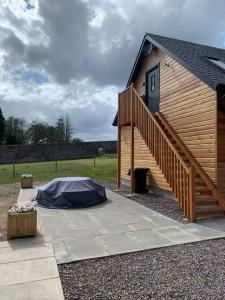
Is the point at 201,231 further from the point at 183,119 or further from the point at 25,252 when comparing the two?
the point at 183,119

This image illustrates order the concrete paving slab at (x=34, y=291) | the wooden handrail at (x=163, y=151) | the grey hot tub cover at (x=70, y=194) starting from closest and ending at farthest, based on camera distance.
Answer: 1. the concrete paving slab at (x=34, y=291)
2. the wooden handrail at (x=163, y=151)
3. the grey hot tub cover at (x=70, y=194)

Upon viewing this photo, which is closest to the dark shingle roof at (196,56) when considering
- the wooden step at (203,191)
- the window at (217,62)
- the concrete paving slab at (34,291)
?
the window at (217,62)

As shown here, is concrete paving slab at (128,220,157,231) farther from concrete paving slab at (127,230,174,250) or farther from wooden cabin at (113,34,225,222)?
wooden cabin at (113,34,225,222)

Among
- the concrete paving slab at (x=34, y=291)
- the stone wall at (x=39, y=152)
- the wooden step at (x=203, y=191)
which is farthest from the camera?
the stone wall at (x=39, y=152)

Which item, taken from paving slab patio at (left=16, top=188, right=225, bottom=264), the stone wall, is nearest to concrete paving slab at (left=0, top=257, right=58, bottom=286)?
paving slab patio at (left=16, top=188, right=225, bottom=264)

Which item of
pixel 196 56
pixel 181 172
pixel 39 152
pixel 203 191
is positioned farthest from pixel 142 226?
pixel 39 152

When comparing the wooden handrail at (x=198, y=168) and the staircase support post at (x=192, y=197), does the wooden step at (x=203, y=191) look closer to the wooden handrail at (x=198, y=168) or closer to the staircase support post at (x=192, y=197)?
the wooden handrail at (x=198, y=168)

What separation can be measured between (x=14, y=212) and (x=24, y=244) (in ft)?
2.30

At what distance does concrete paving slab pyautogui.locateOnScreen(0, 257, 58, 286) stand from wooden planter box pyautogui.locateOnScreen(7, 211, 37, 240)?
119 cm

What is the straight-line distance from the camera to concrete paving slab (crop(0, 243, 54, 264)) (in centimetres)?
438

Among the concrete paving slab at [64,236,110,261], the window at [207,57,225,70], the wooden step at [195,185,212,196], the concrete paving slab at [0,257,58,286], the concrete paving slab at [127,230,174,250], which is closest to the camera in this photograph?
the concrete paving slab at [0,257,58,286]

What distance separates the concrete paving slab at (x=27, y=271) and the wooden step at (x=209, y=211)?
3.89 meters

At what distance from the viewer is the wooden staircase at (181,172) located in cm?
677

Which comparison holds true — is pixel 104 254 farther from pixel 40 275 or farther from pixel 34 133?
pixel 34 133
